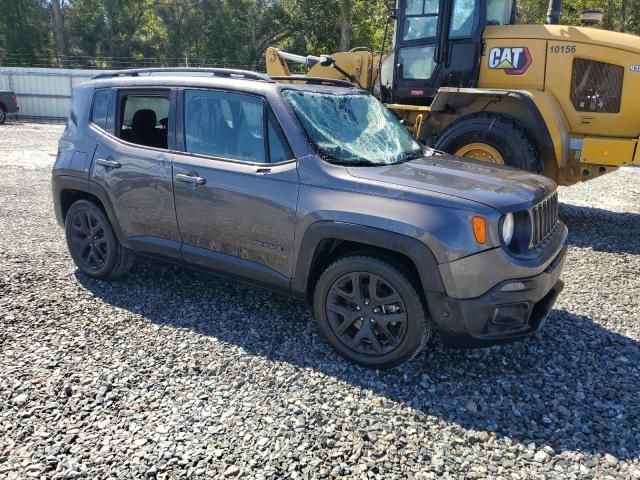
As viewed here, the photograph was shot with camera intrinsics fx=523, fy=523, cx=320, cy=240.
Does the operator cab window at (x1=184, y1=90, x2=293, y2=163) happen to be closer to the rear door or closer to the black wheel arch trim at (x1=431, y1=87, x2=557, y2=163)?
the rear door

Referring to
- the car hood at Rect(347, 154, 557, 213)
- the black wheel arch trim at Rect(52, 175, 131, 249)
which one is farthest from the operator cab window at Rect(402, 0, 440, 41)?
the black wheel arch trim at Rect(52, 175, 131, 249)

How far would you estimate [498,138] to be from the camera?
22.2ft

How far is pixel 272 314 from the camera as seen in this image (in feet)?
13.7

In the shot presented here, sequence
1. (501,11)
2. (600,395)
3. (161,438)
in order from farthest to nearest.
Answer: (501,11)
(600,395)
(161,438)

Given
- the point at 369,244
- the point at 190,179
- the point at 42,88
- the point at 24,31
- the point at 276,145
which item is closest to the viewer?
the point at 369,244

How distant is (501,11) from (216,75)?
5.10 m

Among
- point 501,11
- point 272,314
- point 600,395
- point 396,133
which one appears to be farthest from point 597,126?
point 272,314

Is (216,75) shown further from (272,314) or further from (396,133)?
(272,314)

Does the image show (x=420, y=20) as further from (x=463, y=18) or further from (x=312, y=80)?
(x=312, y=80)

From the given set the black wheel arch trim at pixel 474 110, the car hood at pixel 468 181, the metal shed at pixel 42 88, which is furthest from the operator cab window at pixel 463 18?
the metal shed at pixel 42 88

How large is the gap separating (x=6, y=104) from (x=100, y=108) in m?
18.9

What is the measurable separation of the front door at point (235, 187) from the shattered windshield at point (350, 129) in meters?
0.24

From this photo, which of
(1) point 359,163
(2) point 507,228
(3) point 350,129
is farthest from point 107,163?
(2) point 507,228

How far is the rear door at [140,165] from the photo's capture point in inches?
163
